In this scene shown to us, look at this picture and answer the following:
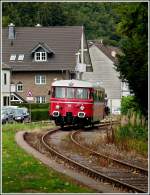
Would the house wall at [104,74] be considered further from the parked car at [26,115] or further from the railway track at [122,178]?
the railway track at [122,178]

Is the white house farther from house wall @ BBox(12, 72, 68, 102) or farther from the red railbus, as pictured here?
the red railbus

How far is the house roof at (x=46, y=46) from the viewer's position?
84.3 metres

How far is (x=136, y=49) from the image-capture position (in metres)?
22.7

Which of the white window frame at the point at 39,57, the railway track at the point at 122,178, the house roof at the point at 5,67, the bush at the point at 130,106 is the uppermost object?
the white window frame at the point at 39,57

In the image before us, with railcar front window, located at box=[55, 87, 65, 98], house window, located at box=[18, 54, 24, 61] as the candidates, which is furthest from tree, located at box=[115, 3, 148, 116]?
house window, located at box=[18, 54, 24, 61]

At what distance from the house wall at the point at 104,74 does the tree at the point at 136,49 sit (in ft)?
250

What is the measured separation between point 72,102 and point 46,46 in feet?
140

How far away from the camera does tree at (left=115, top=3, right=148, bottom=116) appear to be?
2223 centimetres

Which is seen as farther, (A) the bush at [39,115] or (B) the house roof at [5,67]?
(B) the house roof at [5,67]

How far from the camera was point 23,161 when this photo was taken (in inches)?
835

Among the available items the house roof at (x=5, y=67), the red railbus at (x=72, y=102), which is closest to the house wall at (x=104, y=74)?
the house roof at (x=5, y=67)

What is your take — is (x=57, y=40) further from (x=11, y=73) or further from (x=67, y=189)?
(x=67, y=189)

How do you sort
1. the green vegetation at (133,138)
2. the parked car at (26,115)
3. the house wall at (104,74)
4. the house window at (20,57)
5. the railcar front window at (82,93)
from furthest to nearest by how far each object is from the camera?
the house wall at (104,74)
the house window at (20,57)
the parked car at (26,115)
the railcar front window at (82,93)
the green vegetation at (133,138)

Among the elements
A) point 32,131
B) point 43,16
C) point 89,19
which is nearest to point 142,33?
point 32,131
